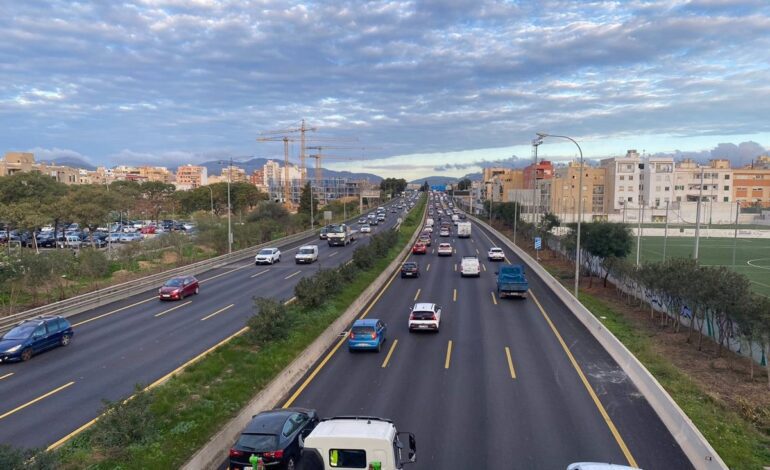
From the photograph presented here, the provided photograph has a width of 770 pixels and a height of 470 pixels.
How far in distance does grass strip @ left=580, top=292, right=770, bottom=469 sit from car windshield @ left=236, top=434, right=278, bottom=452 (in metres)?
9.92

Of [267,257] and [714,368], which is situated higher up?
[267,257]

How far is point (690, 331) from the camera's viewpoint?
23.7 m

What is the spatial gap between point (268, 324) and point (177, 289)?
13457 millimetres

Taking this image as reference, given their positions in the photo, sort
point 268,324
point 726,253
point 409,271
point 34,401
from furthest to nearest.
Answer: point 726,253 → point 409,271 → point 268,324 → point 34,401

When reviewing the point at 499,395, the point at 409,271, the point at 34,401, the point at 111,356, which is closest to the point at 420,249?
the point at 409,271

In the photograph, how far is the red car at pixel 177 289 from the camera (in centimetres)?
3138

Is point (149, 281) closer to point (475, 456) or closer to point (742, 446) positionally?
point (475, 456)

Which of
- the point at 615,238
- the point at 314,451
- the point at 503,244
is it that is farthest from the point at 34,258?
the point at 503,244

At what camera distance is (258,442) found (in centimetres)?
1149

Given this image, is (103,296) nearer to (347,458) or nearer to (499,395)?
(499,395)

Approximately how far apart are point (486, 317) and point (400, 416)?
43.9 feet

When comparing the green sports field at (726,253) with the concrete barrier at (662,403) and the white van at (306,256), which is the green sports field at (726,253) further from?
the white van at (306,256)

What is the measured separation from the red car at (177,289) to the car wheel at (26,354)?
36.3ft

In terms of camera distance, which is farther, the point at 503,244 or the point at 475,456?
the point at 503,244
